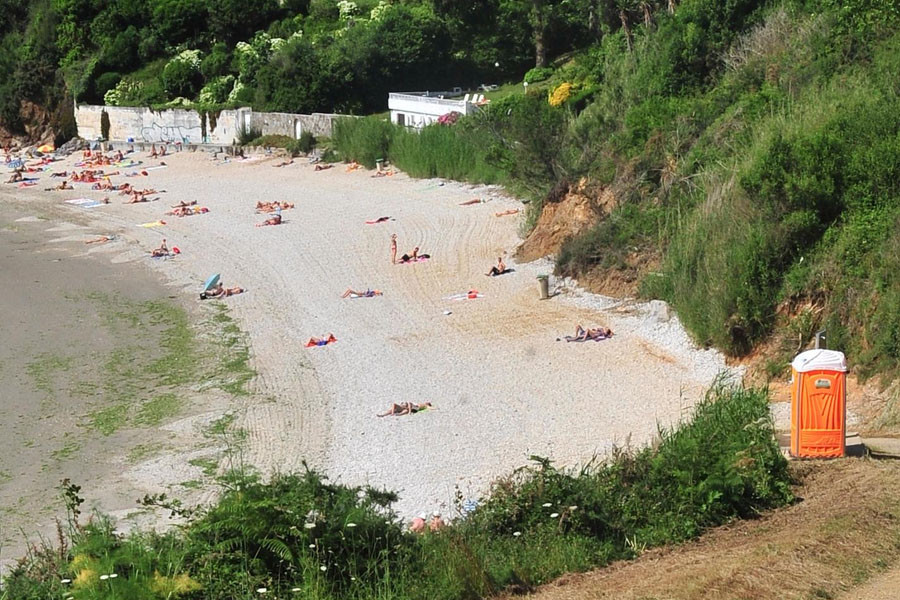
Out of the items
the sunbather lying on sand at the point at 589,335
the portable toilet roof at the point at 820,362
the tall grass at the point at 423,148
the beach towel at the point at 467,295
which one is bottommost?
the sunbather lying on sand at the point at 589,335

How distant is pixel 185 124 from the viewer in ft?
164

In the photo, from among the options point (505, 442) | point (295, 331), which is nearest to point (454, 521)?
point (505, 442)

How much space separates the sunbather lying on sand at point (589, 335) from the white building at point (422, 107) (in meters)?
18.4

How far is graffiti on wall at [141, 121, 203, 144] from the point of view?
1956 inches

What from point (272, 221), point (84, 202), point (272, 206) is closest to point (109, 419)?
point (272, 221)

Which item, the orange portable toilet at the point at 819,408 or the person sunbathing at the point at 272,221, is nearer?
the orange portable toilet at the point at 819,408

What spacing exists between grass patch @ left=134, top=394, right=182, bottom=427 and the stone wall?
25.4m

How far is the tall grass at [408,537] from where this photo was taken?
304 inches

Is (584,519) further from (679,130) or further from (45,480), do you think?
(679,130)

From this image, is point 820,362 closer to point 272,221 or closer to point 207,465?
point 207,465

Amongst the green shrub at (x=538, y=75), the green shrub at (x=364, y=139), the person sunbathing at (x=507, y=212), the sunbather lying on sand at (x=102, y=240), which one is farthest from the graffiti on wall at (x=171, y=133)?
the person sunbathing at (x=507, y=212)

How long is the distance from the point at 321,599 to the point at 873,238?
1128 centimetres

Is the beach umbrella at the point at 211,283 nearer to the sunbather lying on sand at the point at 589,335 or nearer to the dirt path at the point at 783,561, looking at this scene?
the sunbather lying on sand at the point at 589,335

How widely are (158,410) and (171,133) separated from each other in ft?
116
